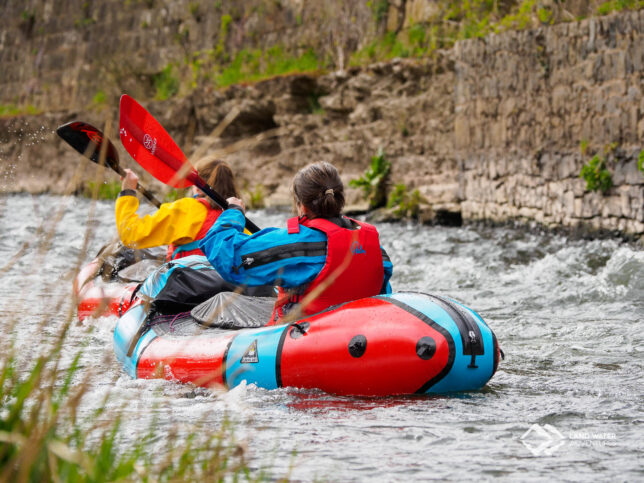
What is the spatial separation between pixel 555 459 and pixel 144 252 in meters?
4.44

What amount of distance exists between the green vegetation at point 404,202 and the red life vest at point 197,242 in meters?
7.63

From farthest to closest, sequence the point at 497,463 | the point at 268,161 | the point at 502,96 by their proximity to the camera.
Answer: the point at 268,161 → the point at 502,96 → the point at 497,463

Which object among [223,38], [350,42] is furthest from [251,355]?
[223,38]

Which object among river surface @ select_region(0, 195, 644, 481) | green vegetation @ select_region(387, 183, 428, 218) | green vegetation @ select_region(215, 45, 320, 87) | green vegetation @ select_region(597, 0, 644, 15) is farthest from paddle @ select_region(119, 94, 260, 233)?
green vegetation @ select_region(215, 45, 320, 87)

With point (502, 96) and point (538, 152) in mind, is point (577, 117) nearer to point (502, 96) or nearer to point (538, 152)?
point (538, 152)

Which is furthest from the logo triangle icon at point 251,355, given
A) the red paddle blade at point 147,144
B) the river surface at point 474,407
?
the red paddle blade at point 147,144

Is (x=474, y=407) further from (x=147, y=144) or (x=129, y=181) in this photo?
(x=147, y=144)

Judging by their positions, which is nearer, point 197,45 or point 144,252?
point 144,252

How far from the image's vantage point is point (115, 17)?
2244 centimetres

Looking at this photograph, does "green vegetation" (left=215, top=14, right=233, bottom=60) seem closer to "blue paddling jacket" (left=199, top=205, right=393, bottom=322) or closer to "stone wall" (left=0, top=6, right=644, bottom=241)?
"stone wall" (left=0, top=6, right=644, bottom=241)

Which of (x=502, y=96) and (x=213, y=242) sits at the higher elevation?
(x=502, y=96)

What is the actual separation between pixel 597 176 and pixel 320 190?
220 inches

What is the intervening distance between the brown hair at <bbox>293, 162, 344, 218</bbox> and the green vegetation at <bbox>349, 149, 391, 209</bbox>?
9.62m

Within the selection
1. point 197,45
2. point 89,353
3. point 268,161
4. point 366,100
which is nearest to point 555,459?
point 89,353
